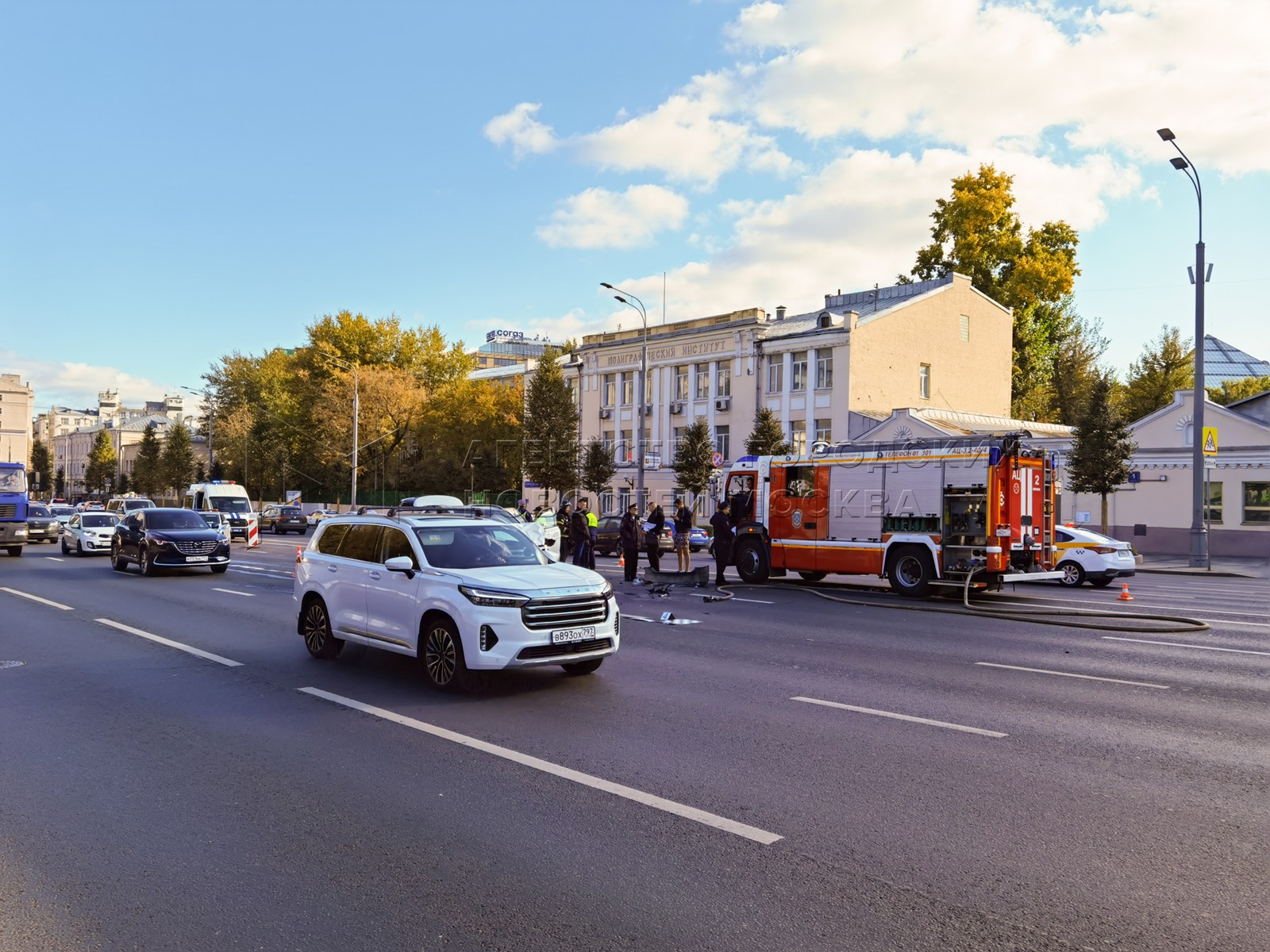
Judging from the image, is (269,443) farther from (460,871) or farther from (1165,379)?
(460,871)

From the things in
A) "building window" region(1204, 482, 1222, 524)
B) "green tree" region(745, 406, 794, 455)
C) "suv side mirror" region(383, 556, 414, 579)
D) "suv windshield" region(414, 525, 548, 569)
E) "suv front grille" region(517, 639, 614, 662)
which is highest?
"green tree" region(745, 406, 794, 455)

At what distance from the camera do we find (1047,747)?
7.25m

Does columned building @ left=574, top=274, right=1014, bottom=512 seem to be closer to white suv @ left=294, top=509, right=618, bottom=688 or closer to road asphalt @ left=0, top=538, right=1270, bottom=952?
white suv @ left=294, top=509, right=618, bottom=688

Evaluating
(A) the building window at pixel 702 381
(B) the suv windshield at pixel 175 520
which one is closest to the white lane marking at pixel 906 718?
(B) the suv windshield at pixel 175 520

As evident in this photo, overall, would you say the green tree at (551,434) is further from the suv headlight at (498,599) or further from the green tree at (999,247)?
the suv headlight at (498,599)

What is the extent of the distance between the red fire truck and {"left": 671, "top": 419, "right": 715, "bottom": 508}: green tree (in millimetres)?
28343

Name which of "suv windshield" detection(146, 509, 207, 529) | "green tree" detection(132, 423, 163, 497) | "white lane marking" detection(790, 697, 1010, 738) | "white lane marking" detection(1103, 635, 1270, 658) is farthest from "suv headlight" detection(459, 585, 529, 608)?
"green tree" detection(132, 423, 163, 497)

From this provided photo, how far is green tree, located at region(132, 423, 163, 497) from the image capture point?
352 ft

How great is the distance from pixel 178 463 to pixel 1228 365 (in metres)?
97.6

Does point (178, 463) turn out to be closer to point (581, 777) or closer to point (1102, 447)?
point (1102, 447)

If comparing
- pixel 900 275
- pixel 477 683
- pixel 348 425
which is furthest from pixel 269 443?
pixel 477 683

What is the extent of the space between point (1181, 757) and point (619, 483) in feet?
177

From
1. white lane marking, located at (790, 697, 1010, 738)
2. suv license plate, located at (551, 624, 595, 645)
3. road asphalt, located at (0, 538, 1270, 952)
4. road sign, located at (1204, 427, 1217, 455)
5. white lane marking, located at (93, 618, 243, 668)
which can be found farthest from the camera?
road sign, located at (1204, 427, 1217, 455)

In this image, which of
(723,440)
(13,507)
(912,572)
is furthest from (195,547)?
(723,440)
